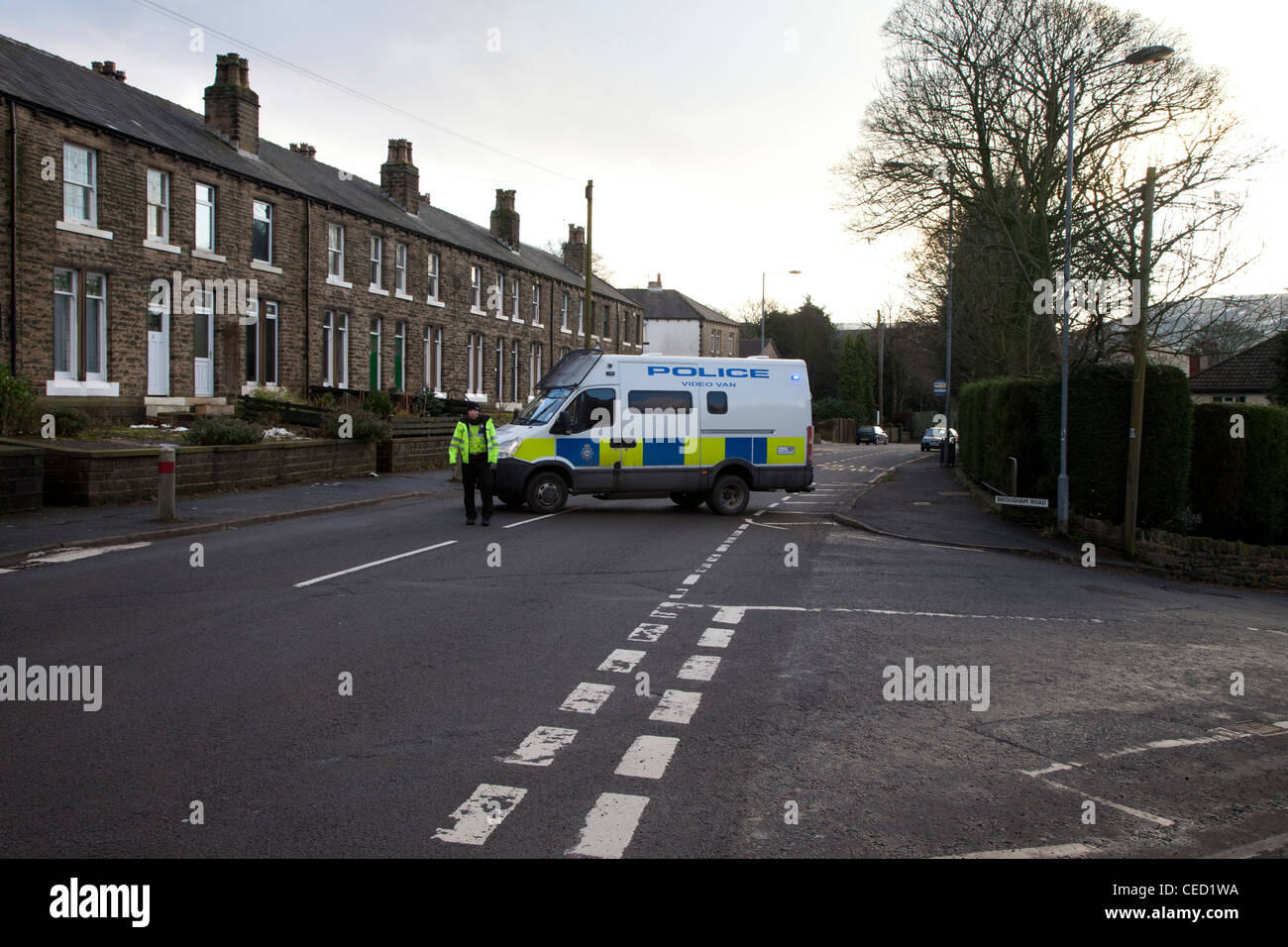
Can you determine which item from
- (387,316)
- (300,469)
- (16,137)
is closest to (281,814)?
(300,469)

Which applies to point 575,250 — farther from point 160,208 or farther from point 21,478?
point 21,478

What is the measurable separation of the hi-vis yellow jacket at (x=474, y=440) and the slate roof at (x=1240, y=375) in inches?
1617

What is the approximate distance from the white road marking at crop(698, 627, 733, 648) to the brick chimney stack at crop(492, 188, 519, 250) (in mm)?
42246

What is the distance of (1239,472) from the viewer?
17438mm

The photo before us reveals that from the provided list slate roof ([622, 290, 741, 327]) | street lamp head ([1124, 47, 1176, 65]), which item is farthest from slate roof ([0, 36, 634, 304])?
slate roof ([622, 290, 741, 327])

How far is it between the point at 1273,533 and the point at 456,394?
26.8 metres

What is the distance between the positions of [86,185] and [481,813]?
23.9 metres

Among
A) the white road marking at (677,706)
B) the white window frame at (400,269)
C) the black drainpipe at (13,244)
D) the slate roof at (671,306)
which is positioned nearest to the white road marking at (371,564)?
the white road marking at (677,706)

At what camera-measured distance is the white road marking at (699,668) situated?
22.5 ft

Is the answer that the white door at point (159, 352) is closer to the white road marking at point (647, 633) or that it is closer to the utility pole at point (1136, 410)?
the white road marking at point (647, 633)

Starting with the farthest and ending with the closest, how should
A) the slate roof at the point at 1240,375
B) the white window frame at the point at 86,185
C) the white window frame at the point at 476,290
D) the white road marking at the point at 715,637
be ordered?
the slate roof at the point at 1240,375 < the white window frame at the point at 476,290 < the white window frame at the point at 86,185 < the white road marking at the point at 715,637
